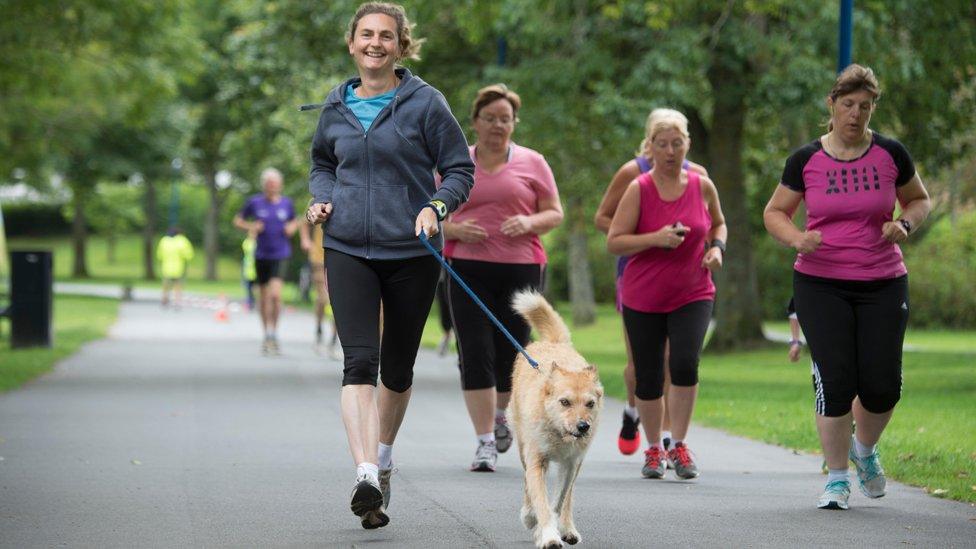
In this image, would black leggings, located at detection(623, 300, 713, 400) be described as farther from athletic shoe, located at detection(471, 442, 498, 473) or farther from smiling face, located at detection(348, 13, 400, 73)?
smiling face, located at detection(348, 13, 400, 73)

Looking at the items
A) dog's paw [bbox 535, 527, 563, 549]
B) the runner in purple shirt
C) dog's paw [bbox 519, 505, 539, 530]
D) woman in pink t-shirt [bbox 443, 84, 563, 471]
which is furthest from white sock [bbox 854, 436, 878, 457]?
the runner in purple shirt

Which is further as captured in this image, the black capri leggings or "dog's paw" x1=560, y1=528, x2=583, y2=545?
the black capri leggings

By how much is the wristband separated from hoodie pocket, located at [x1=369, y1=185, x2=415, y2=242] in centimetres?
10

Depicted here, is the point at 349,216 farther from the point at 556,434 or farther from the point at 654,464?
the point at 654,464

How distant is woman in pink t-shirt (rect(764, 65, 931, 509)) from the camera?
6.99 metres

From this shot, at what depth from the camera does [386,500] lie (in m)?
6.66

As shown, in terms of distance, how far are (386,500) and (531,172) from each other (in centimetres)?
278

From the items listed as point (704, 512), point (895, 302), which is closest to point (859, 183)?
point (895, 302)

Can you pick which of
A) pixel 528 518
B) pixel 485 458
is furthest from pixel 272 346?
pixel 528 518

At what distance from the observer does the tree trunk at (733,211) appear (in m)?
20.3

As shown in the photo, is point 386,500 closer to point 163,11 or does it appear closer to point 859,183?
point 859,183

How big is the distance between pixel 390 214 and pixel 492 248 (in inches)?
92.4

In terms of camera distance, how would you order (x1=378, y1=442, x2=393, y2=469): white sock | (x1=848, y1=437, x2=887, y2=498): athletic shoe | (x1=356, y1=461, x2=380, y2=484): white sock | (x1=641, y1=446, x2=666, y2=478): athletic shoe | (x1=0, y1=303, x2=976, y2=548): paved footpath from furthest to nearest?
(x1=641, y1=446, x2=666, y2=478): athletic shoe < (x1=848, y1=437, x2=887, y2=498): athletic shoe < (x1=378, y1=442, x2=393, y2=469): white sock < (x1=0, y1=303, x2=976, y2=548): paved footpath < (x1=356, y1=461, x2=380, y2=484): white sock

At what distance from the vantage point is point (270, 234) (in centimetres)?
1772
